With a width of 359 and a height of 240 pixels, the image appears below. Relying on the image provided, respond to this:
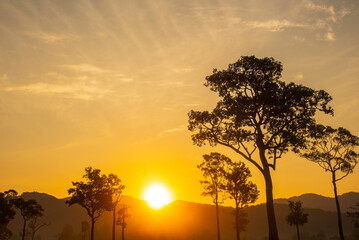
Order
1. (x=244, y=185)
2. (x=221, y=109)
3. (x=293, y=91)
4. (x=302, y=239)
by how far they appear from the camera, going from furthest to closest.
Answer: (x=302, y=239), (x=244, y=185), (x=221, y=109), (x=293, y=91)

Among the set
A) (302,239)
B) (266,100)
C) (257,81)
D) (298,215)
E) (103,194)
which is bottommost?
(302,239)

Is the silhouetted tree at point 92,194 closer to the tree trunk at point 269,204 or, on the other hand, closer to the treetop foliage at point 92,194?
the treetop foliage at point 92,194

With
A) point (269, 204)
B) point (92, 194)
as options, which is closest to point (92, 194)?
point (92, 194)

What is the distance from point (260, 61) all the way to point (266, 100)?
3.90m

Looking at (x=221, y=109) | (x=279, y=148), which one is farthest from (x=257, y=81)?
(x=279, y=148)

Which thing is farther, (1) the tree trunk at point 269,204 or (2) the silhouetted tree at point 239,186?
(2) the silhouetted tree at point 239,186

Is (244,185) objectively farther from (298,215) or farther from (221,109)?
(221,109)

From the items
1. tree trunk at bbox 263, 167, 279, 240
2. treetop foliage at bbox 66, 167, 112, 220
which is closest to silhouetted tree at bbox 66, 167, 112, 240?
treetop foliage at bbox 66, 167, 112, 220

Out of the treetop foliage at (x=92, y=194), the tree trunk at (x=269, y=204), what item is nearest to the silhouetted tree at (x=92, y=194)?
the treetop foliage at (x=92, y=194)

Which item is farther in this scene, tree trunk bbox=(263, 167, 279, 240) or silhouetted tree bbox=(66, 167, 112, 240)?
silhouetted tree bbox=(66, 167, 112, 240)

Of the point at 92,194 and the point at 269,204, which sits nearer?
the point at 269,204

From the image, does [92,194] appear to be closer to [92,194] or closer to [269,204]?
[92,194]

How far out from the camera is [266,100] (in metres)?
31.5

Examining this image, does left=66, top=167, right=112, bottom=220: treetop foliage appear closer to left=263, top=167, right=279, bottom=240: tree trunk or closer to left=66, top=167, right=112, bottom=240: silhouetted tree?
left=66, top=167, right=112, bottom=240: silhouetted tree
